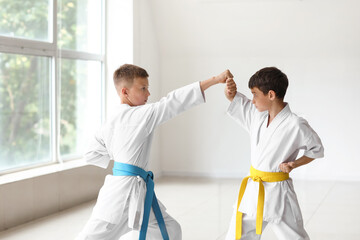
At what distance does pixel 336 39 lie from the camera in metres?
4.98

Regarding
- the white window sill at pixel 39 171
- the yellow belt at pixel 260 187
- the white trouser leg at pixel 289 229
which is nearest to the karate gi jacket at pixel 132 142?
the yellow belt at pixel 260 187

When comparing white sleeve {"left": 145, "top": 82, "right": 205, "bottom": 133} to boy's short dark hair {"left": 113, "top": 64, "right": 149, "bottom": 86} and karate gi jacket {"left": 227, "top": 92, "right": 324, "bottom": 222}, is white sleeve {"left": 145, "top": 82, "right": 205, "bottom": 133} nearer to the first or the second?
boy's short dark hair {"left": 113, "top": 64, "right": 149, "bottom": 86}

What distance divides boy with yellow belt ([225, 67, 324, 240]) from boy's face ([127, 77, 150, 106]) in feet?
1.74

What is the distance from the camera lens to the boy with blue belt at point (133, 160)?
2.54 m

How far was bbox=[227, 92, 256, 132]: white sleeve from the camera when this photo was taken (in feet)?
8.79

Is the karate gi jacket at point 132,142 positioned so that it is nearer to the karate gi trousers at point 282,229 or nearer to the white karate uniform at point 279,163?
→ the white karate uniform at point 279,163

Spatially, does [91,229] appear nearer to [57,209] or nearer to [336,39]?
[57,209]

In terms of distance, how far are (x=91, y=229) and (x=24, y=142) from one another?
195 centimetres

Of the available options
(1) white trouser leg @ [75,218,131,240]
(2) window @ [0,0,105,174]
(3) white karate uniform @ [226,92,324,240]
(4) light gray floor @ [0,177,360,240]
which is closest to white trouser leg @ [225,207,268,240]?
(3) white karate uniform @ [226,92,324,240]

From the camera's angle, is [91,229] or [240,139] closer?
[91,229]

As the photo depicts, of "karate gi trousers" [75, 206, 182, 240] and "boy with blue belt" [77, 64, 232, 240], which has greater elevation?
"boy with blue belt" [77, 64, 232, 240]

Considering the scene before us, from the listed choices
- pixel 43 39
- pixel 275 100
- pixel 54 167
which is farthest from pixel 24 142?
pixel 275 100

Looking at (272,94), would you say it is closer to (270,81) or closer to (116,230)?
(270,81)

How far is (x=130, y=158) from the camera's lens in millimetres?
2615
